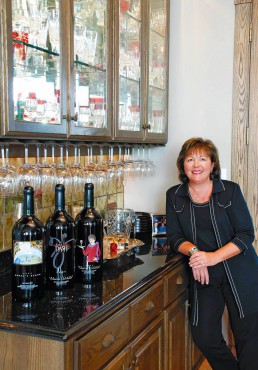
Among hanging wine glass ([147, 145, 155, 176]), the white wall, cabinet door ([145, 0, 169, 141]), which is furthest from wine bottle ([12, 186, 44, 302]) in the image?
the white wall

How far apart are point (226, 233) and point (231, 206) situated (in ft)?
0.46

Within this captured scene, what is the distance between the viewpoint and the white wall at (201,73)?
2852 millimetres

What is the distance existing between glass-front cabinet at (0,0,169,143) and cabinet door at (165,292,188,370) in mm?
920

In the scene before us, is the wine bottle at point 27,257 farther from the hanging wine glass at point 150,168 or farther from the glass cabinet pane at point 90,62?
the hanging wine glass at point 150,168

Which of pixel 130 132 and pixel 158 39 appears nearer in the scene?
pixel 130 132

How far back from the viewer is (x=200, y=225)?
7.41 ft

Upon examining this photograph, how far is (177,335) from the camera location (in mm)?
2254

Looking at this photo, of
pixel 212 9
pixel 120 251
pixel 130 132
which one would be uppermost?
pixel 212 9

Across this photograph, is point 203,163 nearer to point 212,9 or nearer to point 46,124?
point 46,124

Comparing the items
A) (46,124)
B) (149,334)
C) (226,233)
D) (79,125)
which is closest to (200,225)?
(226,233)

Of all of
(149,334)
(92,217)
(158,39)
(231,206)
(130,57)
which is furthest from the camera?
(158,39)

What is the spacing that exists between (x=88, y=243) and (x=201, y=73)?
1.67 m

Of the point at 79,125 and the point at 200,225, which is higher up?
the point at 79,125

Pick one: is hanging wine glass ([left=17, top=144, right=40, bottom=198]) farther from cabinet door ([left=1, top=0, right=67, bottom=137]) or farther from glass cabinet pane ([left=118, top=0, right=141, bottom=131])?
glass cabinet pane ([left=118, top=0, right=141, bottom=131])
